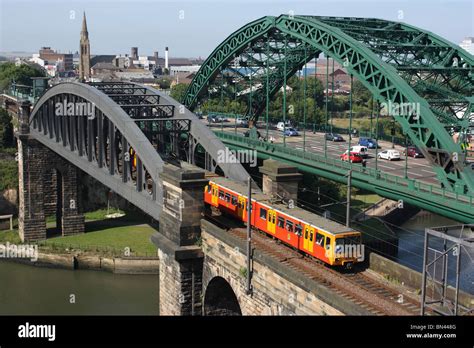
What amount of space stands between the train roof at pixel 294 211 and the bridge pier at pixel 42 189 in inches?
895

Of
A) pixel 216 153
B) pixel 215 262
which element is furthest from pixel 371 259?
pixel 216 153

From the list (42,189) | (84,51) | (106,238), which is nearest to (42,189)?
(42,189)

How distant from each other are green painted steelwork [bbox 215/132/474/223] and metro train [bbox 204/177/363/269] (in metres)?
8.01

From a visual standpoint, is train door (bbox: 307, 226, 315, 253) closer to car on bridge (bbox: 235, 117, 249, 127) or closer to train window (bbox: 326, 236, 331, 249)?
train window (bbox: 326, 236, 331, 249)

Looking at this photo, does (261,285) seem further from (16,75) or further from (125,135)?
(16,75)

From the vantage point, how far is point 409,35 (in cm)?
4478

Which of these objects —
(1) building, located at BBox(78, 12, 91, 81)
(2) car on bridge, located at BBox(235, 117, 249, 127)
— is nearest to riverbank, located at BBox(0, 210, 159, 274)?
(2) car on bridge, located at BBox(235, 117, 249, 127)

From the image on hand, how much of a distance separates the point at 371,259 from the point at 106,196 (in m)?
40.3

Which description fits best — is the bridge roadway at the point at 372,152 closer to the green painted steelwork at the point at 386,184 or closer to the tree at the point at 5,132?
the green painted steelwork at the point at 386,184

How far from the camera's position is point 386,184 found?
35.4m

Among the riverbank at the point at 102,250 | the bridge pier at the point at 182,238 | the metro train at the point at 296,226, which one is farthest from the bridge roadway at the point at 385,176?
the bridge pier at the point at 182,238

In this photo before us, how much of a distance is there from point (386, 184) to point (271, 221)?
10374 mm

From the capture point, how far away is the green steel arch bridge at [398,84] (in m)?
33.8
